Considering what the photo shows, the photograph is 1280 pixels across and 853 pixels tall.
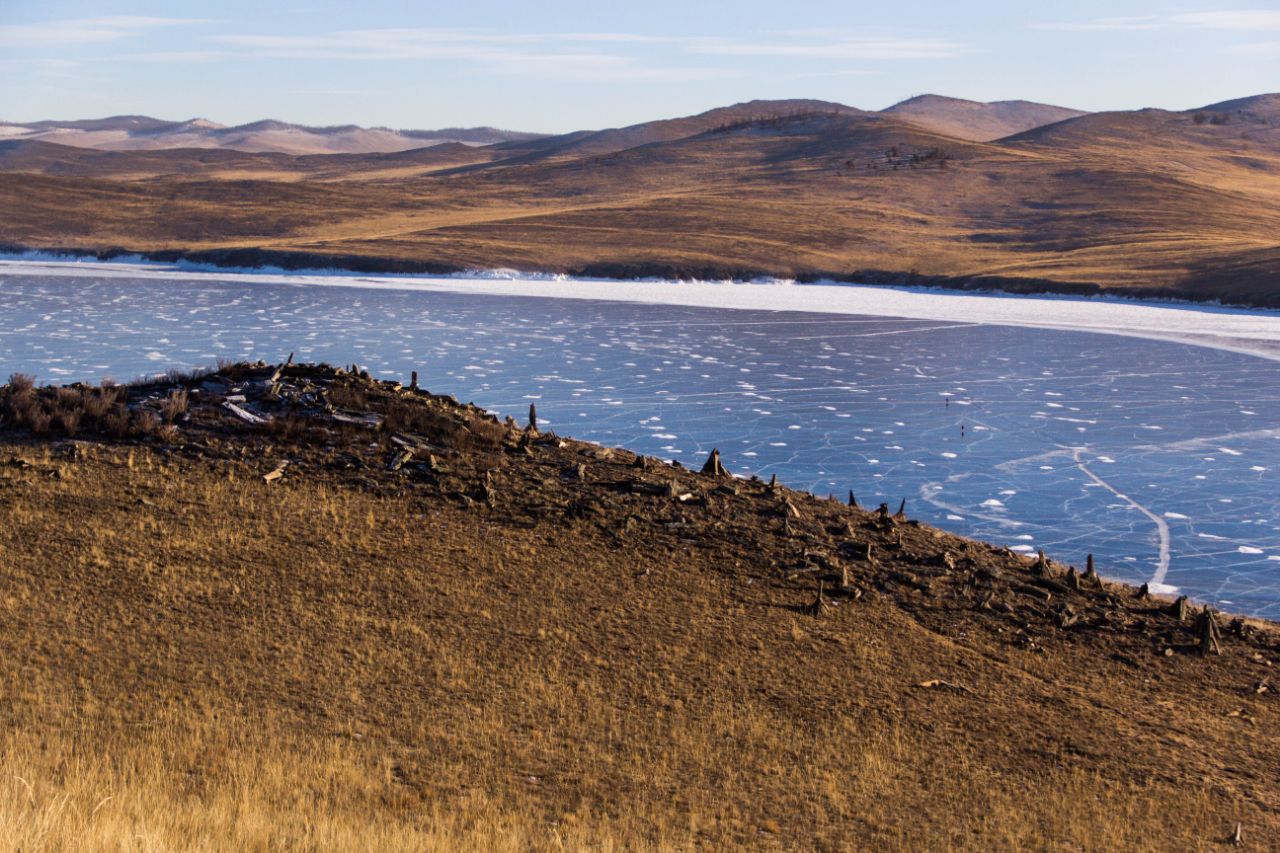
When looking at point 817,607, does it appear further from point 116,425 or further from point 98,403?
point 98,403

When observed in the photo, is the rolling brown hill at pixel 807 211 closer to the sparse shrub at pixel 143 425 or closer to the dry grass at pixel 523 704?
the dry grass at pixel 523 704

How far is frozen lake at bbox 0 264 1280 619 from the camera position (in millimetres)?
15898

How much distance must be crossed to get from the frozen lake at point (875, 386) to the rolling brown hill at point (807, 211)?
12.3m

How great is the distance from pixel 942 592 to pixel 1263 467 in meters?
10.2

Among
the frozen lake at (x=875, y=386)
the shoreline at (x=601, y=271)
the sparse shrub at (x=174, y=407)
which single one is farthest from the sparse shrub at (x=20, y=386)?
the shoreline at (x=601, y=271)

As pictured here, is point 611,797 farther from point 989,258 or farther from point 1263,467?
point 989,258

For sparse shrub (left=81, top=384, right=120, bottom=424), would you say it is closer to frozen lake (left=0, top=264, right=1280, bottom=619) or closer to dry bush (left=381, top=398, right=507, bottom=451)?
dry bush (left=381, top=398, right=507, bottom=451)

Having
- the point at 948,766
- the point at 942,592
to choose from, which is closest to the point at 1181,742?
the point at 948,766

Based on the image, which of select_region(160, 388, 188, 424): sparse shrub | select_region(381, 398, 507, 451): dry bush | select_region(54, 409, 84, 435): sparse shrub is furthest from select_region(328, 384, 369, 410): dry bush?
A: select_region(54, 409, 84, 435): sparse shrub

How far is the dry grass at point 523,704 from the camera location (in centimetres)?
669

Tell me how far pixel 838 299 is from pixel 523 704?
1658 inches

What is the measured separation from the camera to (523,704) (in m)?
8.19

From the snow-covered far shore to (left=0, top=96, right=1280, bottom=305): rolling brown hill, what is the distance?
2065 millimetres

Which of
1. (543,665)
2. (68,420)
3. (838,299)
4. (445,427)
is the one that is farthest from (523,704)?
(838,299)
